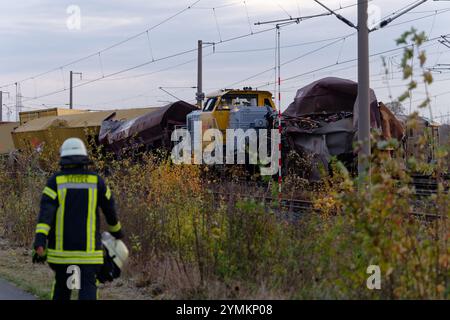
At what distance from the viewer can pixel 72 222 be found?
589 cm

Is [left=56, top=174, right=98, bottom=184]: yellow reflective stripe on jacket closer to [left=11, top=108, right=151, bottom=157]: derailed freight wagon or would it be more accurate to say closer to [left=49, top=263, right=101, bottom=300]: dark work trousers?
[left=49, top=263, right=101, bottom=300]: dark work trousers

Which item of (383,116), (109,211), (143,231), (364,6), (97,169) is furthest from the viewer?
(383,116)

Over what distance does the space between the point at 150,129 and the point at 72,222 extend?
52.6ft

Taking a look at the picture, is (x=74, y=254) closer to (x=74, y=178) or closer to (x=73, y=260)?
(x=73, y=260)

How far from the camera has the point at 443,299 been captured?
5.68 meters

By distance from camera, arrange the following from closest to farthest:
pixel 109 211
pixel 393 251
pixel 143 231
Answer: pixel 393 251, pixel 109 211, pixel 143 231

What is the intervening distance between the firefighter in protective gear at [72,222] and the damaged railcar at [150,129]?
1454cm

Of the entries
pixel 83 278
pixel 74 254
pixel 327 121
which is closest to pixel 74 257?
pixel 74 254

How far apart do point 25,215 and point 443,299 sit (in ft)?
29.0

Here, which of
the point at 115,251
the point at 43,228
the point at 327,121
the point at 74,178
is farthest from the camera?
the point at 327,121

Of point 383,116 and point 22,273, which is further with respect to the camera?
point 383,116

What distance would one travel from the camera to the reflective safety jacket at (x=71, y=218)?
19.3 ft

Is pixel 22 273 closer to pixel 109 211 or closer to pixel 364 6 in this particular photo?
pixel 109 211
